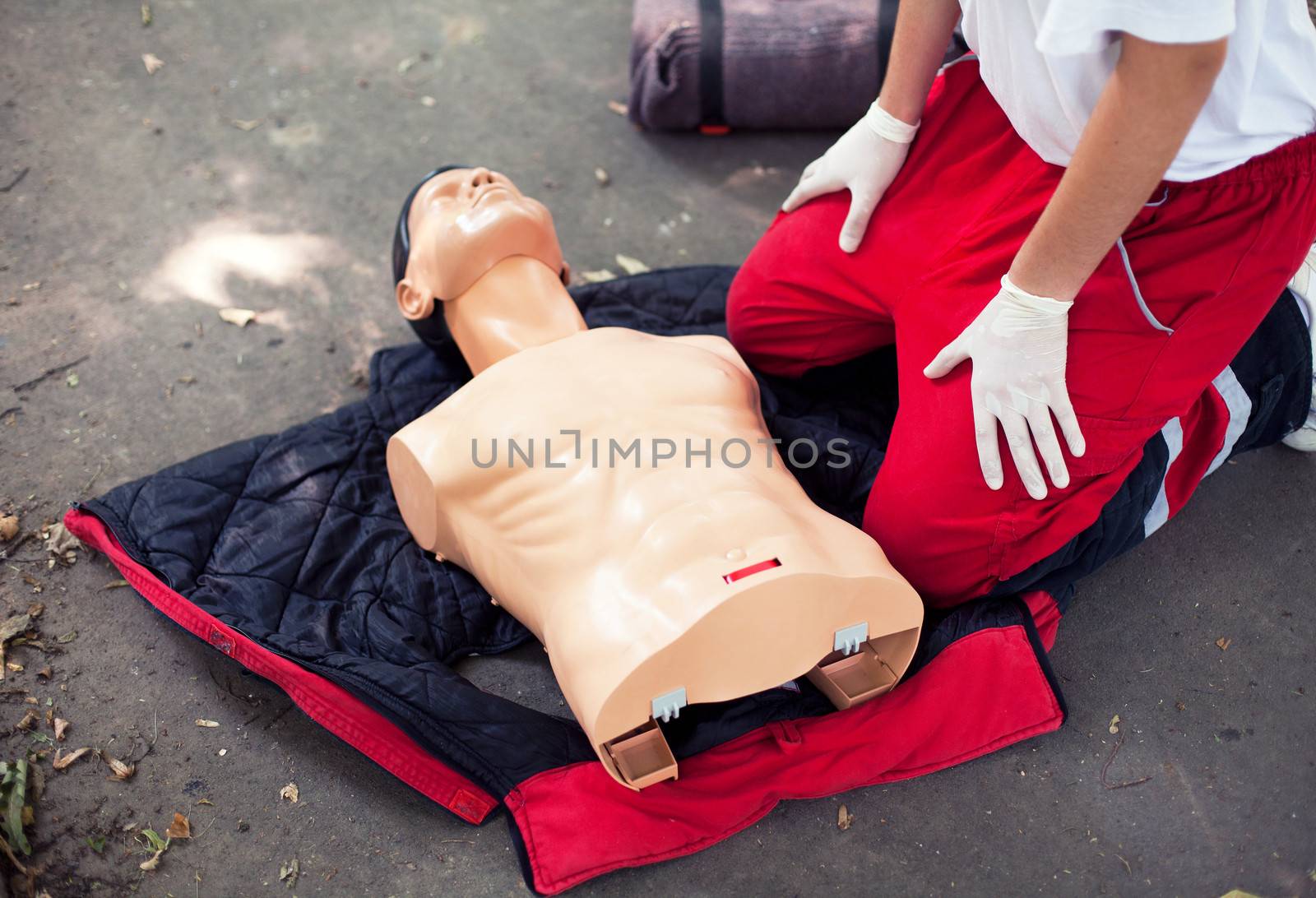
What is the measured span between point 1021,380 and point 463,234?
113 centimetres

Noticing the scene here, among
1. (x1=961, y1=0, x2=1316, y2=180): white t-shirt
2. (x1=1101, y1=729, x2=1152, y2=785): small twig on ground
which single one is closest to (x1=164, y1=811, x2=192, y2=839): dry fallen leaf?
(x1=1101, y1=729, x2=1152, y2=785): small twig on ground

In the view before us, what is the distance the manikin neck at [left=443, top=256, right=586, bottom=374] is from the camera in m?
A: 2.12

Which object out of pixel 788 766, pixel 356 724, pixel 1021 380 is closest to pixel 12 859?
pixel 356 724

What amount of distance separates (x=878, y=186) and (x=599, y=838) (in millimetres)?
1317

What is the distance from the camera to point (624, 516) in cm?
169

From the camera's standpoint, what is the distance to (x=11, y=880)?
1.66 meters

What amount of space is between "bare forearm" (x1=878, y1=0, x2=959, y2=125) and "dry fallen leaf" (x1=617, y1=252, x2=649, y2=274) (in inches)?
37.0

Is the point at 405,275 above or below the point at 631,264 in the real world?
above

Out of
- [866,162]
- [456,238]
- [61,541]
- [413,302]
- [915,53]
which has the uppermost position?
[915,53]

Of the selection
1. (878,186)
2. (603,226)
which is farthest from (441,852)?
(603,226)

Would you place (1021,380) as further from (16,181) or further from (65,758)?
(16,181)

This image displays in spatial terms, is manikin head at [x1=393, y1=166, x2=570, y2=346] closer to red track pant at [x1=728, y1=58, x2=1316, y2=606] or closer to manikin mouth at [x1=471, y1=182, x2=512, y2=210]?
manikin mouth at [x1=471, y1=182, x2=512, y2=210]

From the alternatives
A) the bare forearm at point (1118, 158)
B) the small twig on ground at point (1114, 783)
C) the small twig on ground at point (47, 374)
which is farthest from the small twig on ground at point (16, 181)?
the small twig on ground at point (1114, 783)

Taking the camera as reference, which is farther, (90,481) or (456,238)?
(90,481)
